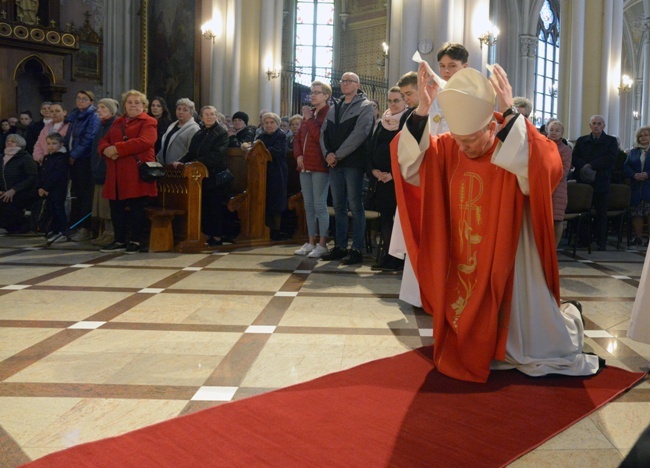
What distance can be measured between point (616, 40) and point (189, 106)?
10.2m

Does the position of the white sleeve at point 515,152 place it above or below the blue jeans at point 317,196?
above

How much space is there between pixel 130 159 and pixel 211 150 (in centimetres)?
91

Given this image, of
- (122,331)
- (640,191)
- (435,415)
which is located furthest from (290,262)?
(640,191)

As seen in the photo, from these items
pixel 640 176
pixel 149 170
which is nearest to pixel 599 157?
pixel 640 176

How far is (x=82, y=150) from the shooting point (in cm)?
820

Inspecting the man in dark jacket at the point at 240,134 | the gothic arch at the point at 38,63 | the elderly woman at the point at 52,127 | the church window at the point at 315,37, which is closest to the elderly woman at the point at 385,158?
the man in dark jacket at the point at 240,134

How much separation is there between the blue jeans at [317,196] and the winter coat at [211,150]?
106cm

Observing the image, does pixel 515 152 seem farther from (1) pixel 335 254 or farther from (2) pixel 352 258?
(1) pixel 335 254

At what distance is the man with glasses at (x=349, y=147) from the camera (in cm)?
664

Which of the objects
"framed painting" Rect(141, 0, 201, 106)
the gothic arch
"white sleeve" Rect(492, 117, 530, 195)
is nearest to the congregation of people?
"white sleeve" Rect(492, 117, 530, 195)

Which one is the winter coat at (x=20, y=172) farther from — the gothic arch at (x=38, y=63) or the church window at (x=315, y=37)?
the church window at (x=315, y=37)

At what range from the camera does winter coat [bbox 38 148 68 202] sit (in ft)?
27.1

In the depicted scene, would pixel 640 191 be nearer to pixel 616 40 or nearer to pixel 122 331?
pixel 616 40

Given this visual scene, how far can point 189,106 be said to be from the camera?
26.1ft
